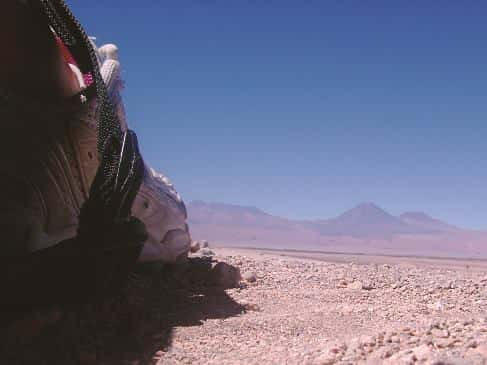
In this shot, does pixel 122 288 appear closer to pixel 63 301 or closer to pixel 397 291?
pixel 63 301

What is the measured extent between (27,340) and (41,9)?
1723 mm

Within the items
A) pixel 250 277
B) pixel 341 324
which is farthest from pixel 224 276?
pixel 341 324

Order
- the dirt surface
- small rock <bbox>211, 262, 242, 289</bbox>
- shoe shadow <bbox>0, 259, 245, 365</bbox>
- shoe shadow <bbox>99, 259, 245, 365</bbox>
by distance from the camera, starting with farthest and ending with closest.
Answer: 1. small rock <bbox>211, 262, 242, 289</bbox>
2. shoe shadow <bbox>99, 259, 245, 365</bbox>
3. shoe shadow <bbox>0, 259, 245, 365</bbox>
4. the dirt surface

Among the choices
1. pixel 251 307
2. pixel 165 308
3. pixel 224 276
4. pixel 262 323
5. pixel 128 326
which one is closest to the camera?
pixel 128 326

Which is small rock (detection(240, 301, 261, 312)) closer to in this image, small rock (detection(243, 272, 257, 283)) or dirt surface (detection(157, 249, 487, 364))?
dirt surface (detection(157, 249, 487, 364))

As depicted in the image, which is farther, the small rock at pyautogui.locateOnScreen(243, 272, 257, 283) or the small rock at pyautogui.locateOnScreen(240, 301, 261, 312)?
the small rock at pyautogui.locateOnScreen(243, 272, 257, 283)

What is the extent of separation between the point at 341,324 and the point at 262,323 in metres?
0.57

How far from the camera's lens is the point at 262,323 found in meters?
3.75

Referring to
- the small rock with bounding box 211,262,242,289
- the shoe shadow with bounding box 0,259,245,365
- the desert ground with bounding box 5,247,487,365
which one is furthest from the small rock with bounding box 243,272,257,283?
the shoe shadow with bounding box 0,259,245,365

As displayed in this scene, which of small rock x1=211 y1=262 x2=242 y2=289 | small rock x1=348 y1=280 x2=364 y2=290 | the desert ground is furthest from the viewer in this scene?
small rock x1=348 y1=280 x2=364 y2=290

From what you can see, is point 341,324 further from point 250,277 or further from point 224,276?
point 250,277

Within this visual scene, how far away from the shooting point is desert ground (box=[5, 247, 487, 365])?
2.63 m

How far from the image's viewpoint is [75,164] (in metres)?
2.91

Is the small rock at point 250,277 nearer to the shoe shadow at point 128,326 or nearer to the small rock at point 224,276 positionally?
the small rock at point 224,276
